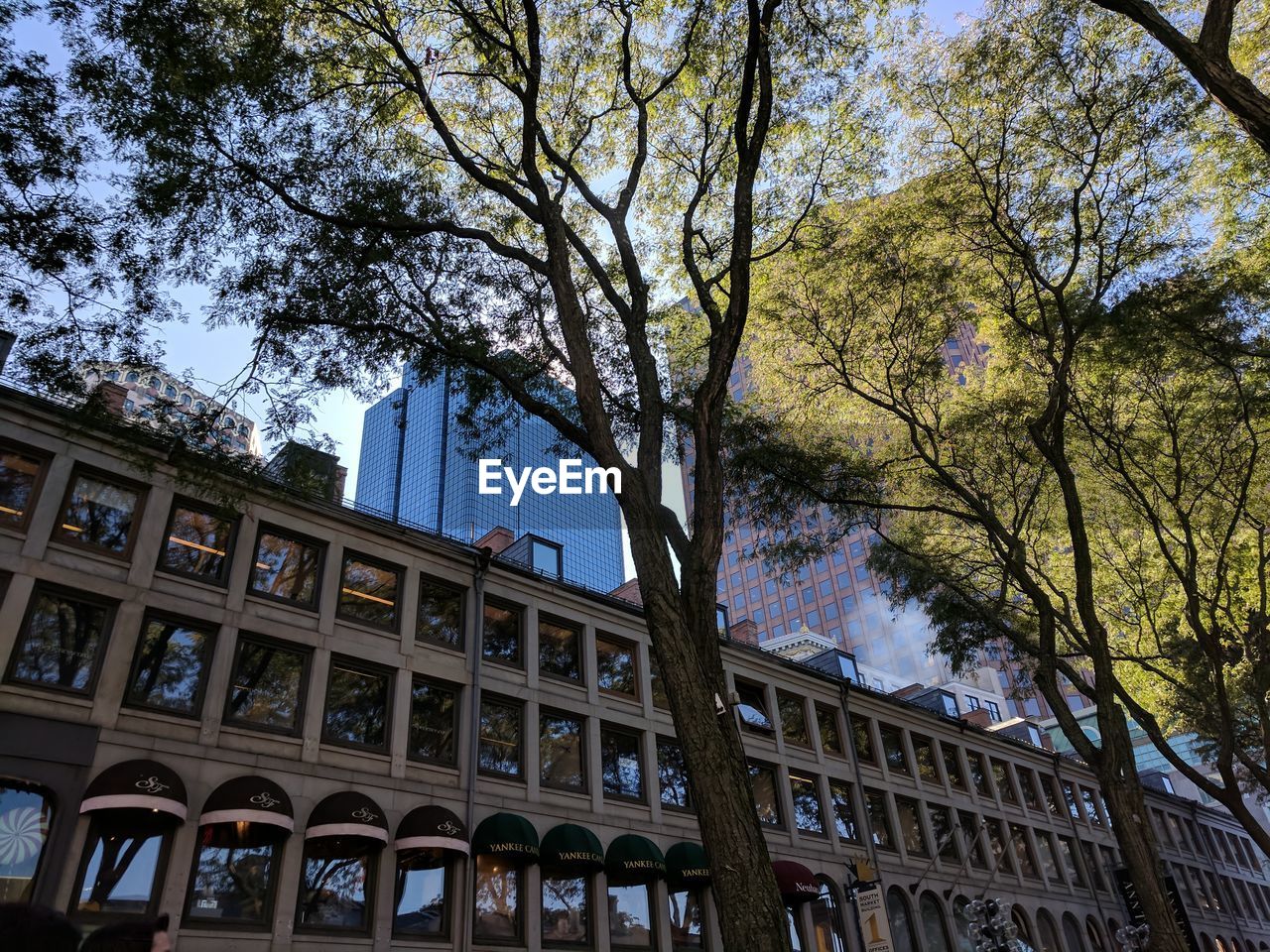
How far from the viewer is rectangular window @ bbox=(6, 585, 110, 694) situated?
1513cm

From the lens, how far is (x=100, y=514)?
17.2 meters

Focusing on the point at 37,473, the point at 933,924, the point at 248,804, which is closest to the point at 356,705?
the point at 248,804

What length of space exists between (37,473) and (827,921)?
25.7 metres

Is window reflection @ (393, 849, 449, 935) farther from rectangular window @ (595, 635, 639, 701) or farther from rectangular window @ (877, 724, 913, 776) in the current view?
rectangular window @ (877, 724, 913, 776)

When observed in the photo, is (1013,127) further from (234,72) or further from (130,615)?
(130,615)

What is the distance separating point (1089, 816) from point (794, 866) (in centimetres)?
2696

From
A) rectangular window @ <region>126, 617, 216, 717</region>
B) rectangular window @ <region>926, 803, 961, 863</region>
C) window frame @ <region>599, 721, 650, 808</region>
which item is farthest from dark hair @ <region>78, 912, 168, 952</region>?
rectangular window @ <region>926, 803, 961, 863</region>

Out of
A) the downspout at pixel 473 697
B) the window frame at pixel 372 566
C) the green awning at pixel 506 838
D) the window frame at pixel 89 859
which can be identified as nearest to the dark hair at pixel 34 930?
the window frame at pixel 89 859

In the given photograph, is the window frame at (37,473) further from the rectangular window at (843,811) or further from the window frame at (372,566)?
the rectangular window at (843,811)

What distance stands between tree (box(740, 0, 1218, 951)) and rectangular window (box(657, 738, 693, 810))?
8.43 meters

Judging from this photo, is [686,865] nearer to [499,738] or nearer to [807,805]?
[499,738]

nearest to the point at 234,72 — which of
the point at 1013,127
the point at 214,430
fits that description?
the point at 214,430

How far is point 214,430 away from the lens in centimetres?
1229

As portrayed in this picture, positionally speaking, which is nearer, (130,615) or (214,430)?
(214,430)
